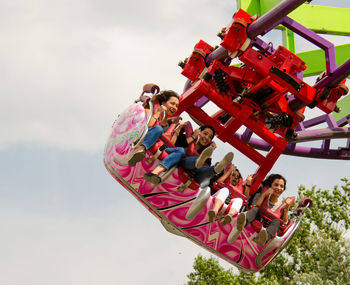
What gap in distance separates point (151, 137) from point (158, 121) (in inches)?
9.9

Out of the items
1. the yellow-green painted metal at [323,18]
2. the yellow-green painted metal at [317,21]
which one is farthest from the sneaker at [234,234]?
the yellow-green painted metal at [323,18]

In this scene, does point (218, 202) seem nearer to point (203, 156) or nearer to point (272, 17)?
point (203, 156)

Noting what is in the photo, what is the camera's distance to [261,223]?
6.38m

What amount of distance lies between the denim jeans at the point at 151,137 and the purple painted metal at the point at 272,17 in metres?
1.37

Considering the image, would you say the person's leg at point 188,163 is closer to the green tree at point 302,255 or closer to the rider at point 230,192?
the rider at point 230,192

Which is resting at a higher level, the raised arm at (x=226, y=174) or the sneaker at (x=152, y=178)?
the raised arm at (x=226, y=174)

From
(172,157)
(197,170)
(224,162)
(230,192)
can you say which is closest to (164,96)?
(172,157)

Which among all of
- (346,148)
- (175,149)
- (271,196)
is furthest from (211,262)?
(175,149)

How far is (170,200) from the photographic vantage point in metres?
6.27

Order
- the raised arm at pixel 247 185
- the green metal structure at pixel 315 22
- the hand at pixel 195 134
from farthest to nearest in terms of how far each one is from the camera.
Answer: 1. the green metal structure at pixel 315 22
2. the raised arm at pixel 247 185
3. the hand at pixel 195 134

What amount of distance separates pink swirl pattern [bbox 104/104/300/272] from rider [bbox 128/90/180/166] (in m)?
0.10

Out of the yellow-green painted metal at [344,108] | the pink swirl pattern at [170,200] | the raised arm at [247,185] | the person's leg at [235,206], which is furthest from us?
→ the yellow-green painted metal at [344,108]

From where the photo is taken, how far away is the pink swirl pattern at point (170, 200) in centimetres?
588

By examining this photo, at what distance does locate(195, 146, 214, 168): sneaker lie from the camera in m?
5.27
